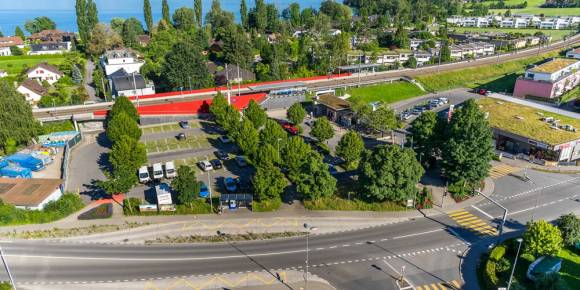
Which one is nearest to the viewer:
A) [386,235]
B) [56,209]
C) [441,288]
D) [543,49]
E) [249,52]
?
[441,288]

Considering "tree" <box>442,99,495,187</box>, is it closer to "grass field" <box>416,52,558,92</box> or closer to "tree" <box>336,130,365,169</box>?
"tree" <box>336,130,365,169</box>

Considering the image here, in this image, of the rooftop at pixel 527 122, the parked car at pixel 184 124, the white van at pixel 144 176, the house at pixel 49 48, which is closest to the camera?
the white van at pixel 144 176

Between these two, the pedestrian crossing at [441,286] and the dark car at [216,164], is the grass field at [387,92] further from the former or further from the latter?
the pedestrian crossing at [441,286]

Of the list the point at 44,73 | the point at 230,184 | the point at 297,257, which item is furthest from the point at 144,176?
the point at 44,73

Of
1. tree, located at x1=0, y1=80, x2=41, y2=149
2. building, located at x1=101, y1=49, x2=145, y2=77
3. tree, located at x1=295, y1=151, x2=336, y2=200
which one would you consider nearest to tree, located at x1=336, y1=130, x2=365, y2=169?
tree, located at x1=295, y1=151, x2=336, y2=200

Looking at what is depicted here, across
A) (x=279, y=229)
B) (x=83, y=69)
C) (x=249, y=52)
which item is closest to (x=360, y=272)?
(x=279, y=229)

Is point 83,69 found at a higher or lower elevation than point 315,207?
higher

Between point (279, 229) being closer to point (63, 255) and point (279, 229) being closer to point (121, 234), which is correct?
point (121, 234)

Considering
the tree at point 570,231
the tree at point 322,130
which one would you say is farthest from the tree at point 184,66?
the tree at point 570,231
